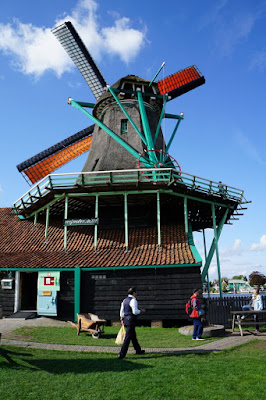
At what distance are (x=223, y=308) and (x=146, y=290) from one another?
3647 millimetres

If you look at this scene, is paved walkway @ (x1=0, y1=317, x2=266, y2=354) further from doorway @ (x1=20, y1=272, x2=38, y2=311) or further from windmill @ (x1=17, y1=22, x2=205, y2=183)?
windmill @ (x1=17, y1=22, x2=205, y2=183)

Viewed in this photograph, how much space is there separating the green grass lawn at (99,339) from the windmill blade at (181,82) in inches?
756

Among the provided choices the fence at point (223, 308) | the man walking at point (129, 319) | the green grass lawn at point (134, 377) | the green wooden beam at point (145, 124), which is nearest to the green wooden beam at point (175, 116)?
the green wooden beam at point (145, 124)

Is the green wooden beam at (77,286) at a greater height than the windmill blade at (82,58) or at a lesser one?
lesser

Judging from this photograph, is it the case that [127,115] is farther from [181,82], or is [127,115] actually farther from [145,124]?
[181,82]

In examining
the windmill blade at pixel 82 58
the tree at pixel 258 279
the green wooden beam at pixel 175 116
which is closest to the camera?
the green wooden beam at pixel 175 116

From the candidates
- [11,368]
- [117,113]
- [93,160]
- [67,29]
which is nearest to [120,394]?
[11,368]

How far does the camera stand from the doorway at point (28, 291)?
65.3 feet

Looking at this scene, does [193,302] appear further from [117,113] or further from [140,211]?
[117,113]

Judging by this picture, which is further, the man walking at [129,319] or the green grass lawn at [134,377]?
the man walking at [129,319]

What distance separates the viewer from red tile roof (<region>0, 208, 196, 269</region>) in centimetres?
1698

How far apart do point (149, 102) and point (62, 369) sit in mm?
21057

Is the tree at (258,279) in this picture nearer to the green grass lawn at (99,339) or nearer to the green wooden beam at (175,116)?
the green wooden beam at (175,116)

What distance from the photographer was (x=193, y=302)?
11.3 m
